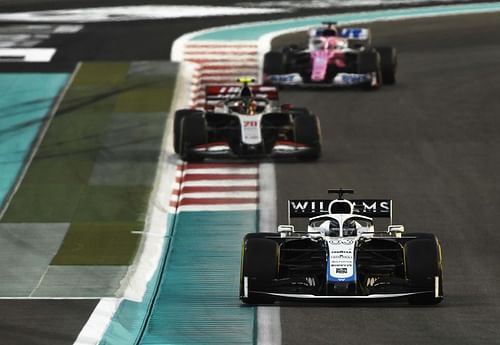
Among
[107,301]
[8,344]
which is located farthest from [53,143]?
[8,344]

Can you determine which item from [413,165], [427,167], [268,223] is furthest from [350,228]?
[413,165]

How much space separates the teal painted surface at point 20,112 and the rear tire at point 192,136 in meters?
3.43

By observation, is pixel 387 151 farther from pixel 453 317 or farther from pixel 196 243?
pixel 453 317

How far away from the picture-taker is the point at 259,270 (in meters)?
23.6

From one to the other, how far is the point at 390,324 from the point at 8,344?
5.01 meters

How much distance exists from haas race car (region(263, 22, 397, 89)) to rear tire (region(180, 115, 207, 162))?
8.37m

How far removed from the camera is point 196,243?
94.3 feet

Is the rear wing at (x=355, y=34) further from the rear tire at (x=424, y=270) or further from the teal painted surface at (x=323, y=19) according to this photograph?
the rear tire at (x=424, y=270)

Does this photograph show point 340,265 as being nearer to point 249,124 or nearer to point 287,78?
point 249,124

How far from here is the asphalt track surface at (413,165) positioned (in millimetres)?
22812

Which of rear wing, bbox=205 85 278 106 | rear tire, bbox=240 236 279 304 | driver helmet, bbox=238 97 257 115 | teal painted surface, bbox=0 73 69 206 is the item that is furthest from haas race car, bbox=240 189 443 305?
rear wing, bbox=205 85 278 106

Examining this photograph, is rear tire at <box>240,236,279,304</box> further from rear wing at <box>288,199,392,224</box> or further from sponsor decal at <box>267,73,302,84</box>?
sponsor decal at <box>267,73,302,84</box>

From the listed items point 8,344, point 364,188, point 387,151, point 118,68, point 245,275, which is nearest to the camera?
point 8,344

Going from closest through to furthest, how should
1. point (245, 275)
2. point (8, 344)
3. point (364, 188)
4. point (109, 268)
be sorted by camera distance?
point (8, 344)
point (245, 275)
point (109, 268)
point (364, 188)
